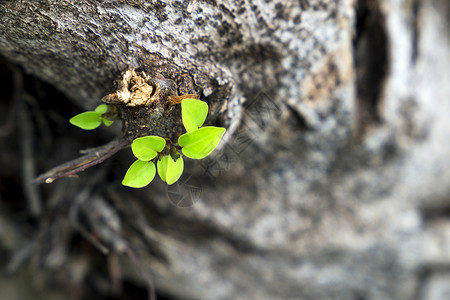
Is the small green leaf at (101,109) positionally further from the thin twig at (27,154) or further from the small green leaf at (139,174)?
the thin twig at (27,154)

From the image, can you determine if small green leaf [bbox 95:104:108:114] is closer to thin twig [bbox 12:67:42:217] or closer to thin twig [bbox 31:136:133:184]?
thin twig [bbox 31:136:133:184]

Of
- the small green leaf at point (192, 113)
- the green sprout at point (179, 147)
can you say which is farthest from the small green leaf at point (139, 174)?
the small green leaf at point (192, 113)

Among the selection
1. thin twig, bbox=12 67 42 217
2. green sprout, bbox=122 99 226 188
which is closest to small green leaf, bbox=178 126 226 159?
green sprout, bbox=122 99 226 188

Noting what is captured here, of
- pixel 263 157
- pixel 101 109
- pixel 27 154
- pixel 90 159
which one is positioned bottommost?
pixel 27 154

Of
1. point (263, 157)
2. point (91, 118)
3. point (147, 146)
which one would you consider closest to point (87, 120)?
point (91, 118)

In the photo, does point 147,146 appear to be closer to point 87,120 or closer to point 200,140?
point 200,140

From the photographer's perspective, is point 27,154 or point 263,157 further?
point 27,154

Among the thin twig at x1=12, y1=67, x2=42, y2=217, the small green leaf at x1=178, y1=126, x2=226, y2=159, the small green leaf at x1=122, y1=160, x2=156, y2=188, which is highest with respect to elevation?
the small green leaf at x1=178, y1=126, x2=226, y2=159
